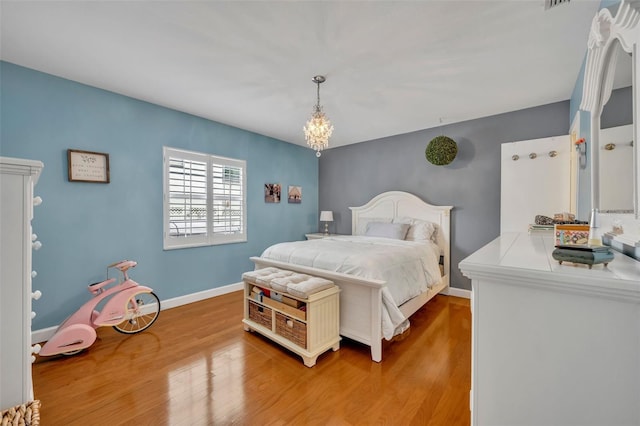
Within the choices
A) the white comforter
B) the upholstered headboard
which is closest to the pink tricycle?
the white comforter

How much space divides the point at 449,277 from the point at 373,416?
9.20 ft

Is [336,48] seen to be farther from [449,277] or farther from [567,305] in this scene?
[449,277]

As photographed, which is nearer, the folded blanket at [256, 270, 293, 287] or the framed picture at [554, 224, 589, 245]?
the framed picture at [554, 224, 589, 245]

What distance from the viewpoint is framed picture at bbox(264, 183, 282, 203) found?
453 centimetres

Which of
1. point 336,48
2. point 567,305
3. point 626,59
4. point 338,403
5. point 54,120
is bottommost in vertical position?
point 338,403

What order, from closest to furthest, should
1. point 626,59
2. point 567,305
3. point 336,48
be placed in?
point 567,305
point 626,59
point 336,48

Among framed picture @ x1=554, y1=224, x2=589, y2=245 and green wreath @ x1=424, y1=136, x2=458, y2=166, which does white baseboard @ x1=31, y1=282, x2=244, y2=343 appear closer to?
green wreath @ x1=424, y1=136, x2=458, y2=166

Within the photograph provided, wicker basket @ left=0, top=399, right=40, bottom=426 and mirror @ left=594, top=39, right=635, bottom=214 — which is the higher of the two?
mirror @ left=594, top=39, right=635, bottom=214

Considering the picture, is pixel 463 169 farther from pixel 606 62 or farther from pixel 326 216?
pixel 606 62

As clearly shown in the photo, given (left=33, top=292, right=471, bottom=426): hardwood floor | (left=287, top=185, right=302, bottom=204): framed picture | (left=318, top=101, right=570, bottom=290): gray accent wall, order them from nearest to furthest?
(left=33, top=292, right=471, bottom=426): hardwood floor, (left=318, top=101, right=570, bottom=290): gray accent wall, (left=287, top=185, right=302, bottom=204): framed picture

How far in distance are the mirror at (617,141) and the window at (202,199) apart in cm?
386

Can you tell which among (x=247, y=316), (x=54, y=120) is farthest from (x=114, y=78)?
(x=247, y=316)

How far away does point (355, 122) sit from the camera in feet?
12.6

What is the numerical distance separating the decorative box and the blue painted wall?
146 inches
